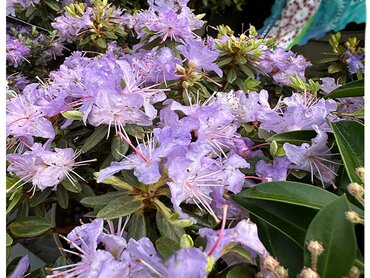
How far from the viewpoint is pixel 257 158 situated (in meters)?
0.77

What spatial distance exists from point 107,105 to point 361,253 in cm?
42

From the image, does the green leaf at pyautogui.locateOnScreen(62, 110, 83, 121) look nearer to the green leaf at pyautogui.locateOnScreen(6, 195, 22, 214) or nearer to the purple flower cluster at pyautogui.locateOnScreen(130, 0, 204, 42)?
the green leaf at pyautogui.locateOnScreen(6, 195, 22, 214)

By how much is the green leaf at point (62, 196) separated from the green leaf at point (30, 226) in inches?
1.5

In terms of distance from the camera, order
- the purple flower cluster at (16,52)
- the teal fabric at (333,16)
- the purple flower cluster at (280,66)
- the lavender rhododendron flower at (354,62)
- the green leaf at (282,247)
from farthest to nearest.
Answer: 1. the teal fabric at (333,16)
2. the purple flower cluster at (16,52)
3. the lavender rhododendron flower at (354,62)
4. the purple flower cluster at (280,66)
5. the green leaf at (282,247)

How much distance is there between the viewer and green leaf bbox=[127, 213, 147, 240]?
2.08ft

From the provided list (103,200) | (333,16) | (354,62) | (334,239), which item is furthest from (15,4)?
(334,239)

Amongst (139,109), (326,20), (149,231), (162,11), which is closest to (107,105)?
(139,109)

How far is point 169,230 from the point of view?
0.62 m

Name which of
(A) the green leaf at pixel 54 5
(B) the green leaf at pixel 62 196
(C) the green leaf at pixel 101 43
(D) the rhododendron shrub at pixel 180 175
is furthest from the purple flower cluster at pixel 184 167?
(A) the green leaf at pixel 54 5

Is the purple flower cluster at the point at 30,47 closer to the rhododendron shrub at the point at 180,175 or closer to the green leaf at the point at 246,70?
the rhododendron shrub at the point at 180,175

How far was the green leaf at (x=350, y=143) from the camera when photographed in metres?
0.62

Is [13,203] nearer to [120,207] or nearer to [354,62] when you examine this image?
[120,207]

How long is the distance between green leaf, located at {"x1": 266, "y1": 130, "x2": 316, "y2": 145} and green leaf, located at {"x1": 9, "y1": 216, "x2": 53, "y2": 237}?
0.39 metres

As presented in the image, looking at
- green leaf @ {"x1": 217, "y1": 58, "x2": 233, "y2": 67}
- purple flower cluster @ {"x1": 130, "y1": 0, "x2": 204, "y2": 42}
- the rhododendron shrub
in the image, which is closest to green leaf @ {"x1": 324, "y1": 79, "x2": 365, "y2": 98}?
the rhododendron shrub
